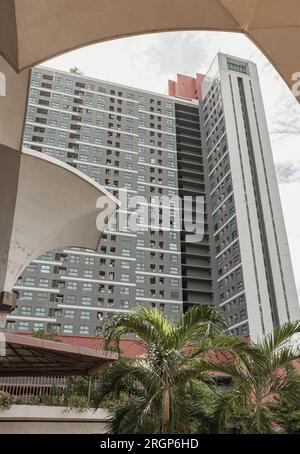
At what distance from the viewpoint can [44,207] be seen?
31.1 feet

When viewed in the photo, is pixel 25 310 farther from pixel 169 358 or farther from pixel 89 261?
pixel 169 358

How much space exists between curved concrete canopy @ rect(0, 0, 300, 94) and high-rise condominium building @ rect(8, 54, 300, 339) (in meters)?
42.5

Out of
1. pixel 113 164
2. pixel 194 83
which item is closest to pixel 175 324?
pixel 113 164

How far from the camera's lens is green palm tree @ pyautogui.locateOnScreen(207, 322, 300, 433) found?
6.49m

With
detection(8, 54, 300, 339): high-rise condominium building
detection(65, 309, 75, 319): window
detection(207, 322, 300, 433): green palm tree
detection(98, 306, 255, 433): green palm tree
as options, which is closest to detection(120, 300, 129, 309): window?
detection(8, 54, 300, 339): high-rise condominium building

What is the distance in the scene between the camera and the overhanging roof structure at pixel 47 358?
7.27 meters

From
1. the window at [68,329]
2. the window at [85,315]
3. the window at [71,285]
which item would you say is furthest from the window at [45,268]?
the window at [68,329]

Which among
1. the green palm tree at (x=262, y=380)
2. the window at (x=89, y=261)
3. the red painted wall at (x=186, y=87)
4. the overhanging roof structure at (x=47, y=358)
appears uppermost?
the red painted wall at (x=186, y=87)

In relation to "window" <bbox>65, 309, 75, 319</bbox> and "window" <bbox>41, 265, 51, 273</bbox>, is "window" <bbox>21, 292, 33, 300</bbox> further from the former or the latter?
"window" <bbox>65, 309, 75, 319</bbox>

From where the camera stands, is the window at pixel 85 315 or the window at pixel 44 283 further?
the window at pixel 44 283

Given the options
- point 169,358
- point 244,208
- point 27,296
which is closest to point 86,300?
point 27,296

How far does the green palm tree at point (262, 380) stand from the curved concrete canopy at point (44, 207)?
4.77 meters

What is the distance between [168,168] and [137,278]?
60.6ft

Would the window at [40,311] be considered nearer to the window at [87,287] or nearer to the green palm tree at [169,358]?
the window at [87,287]
